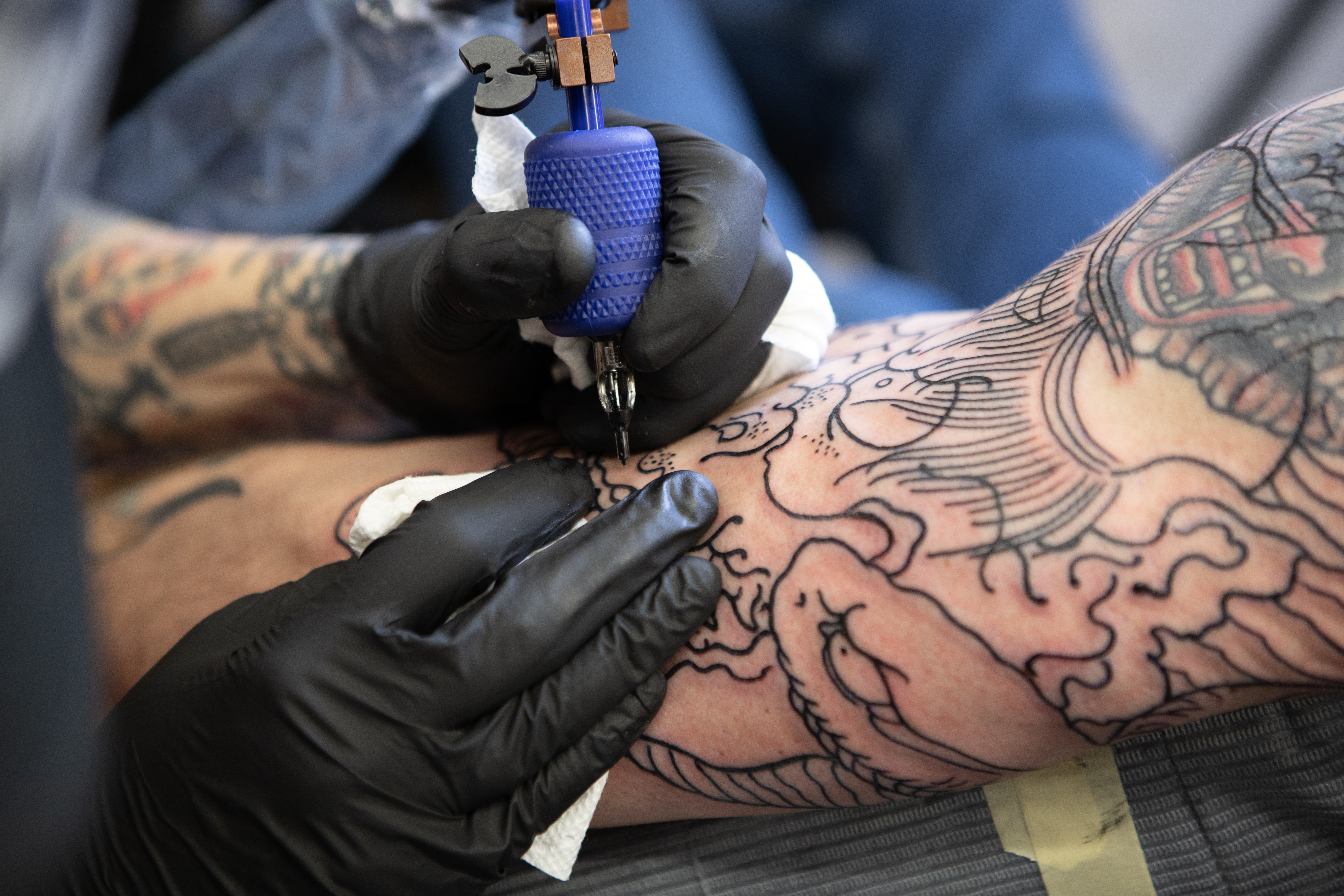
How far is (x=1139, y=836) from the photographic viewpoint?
102 cm

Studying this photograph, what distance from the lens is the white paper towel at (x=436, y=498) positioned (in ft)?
3.18

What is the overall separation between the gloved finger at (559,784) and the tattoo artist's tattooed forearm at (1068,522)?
40mm

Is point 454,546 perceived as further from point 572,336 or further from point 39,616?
point 39,616

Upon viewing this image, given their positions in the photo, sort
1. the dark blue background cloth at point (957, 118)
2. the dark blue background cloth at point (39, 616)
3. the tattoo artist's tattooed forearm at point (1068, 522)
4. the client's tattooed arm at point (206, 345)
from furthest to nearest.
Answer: the dark blue background cloth at point (957, 118)
the client's tattooed arm at point (206, 345)
the tattoo artist's tattooed forearm at point (1068, 522)
the dark blue background cloth at point (39, 616)

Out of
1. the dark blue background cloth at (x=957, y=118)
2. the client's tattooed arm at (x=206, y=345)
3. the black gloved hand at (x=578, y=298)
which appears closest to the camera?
the black gloved hand at (x=578, y=298)

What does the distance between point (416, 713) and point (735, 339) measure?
56cm

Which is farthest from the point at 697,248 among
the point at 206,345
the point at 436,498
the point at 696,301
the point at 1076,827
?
the point at 206,345

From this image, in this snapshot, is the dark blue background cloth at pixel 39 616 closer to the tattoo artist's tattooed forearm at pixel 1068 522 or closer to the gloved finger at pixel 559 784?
the gloved finger at pixel 559 784

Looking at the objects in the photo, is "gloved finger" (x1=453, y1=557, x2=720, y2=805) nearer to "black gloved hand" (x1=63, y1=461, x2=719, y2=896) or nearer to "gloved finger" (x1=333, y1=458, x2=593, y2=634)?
"black gloved hand" (x1=63, y1=461, x2=719, y2=896)

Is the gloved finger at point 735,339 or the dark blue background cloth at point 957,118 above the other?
the gloved finger at point 735,339

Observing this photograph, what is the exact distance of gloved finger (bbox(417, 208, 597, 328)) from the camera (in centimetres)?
82

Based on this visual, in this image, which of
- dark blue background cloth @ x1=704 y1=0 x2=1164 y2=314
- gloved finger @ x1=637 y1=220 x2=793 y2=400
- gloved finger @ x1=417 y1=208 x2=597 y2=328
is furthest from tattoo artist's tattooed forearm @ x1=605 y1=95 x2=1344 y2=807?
dark blue background cloth @ x1=704 y1=0 x2=1164 y2=314

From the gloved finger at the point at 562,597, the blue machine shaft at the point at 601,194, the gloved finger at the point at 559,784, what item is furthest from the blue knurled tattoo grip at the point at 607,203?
the gloved finger at the point at 559,784

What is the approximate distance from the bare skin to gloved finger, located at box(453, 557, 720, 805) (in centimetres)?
4
